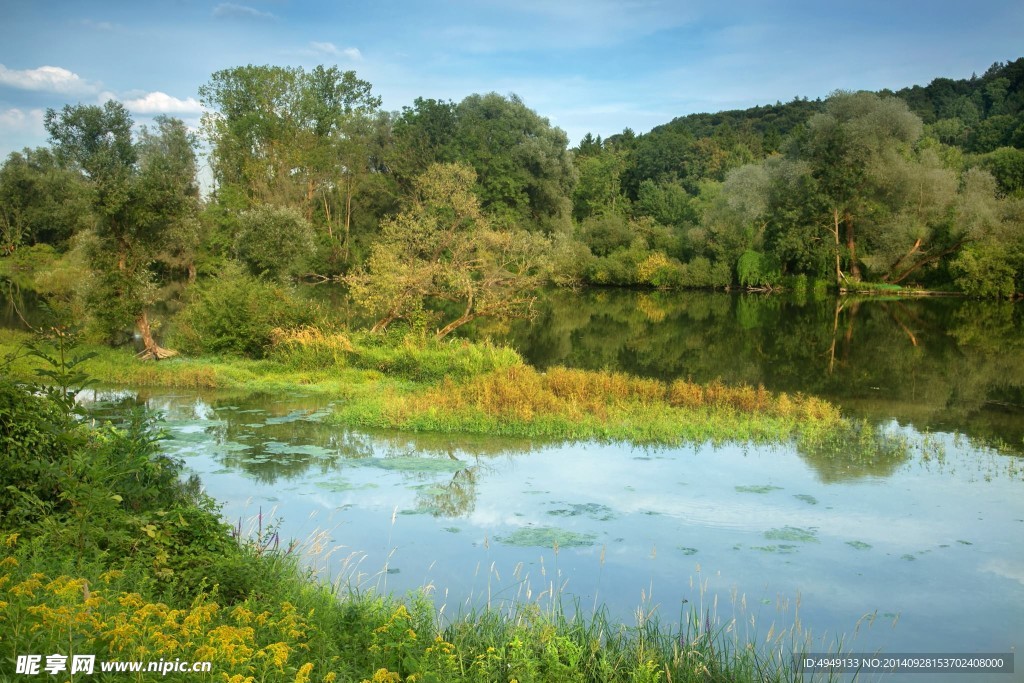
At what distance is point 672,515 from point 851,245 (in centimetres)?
4347

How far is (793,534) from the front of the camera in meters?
9.04

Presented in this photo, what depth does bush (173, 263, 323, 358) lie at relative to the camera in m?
19.6

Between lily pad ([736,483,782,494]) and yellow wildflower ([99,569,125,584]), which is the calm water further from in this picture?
yellow wildflower ([99,569,125,584])

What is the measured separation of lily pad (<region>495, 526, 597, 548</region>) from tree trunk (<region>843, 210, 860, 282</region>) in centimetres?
4355

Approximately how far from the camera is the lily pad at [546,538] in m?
8.62

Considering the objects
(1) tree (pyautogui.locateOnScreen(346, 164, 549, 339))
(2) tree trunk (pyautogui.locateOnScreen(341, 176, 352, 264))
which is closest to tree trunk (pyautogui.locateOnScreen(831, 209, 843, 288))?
(1) tree (pyautogui.locateOnScreen(346, 164, 549, 339))

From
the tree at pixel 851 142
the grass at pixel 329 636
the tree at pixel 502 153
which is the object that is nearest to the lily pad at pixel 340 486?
the grass at pixel 329 636

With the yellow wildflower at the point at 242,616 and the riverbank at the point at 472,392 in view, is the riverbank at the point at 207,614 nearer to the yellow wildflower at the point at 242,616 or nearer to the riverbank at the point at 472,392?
the yellow wildflower at the point at 242,616

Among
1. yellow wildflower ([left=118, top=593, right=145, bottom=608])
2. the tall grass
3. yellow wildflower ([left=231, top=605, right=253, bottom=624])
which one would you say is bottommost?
the tall grass

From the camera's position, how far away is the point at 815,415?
15078 mm

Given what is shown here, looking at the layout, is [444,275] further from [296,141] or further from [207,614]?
[296,141]

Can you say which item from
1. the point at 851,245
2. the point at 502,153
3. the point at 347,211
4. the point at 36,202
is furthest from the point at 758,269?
the point at 36,202

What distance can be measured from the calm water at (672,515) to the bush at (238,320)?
3637 mm

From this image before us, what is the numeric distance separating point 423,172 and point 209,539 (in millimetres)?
46382
